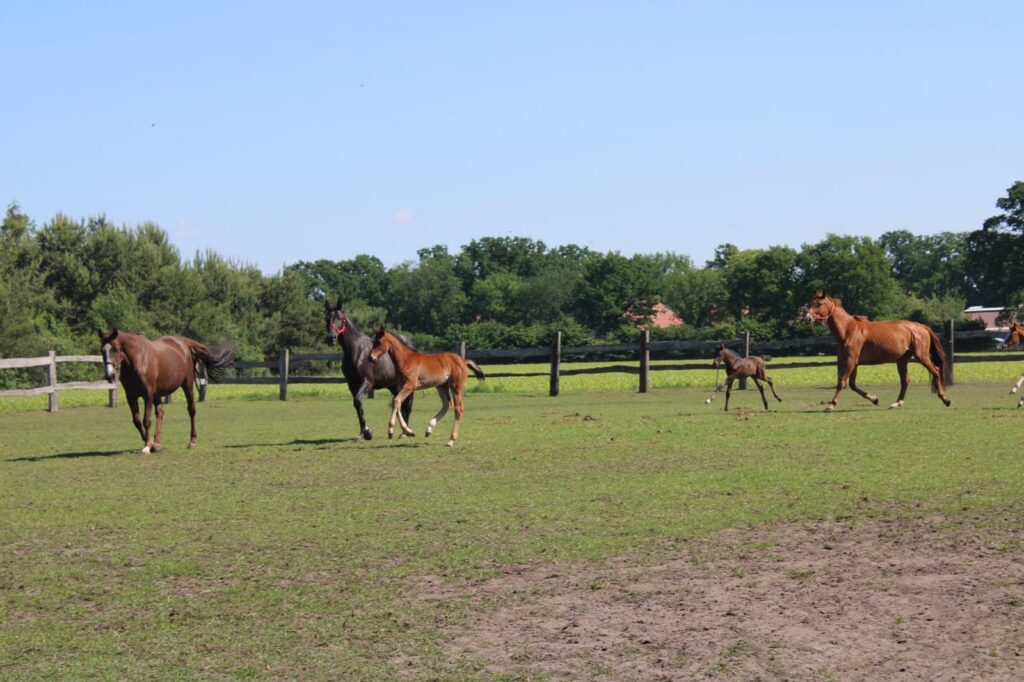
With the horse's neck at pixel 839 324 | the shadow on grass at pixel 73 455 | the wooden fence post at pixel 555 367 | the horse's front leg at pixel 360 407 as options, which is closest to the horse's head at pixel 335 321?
the horse's front leg at pixel 360 407

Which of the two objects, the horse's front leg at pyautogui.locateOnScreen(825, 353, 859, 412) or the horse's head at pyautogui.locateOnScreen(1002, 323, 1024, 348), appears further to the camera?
the horse's head at pyautogui.locateOnScreen(1002, 323, 1024, 348)

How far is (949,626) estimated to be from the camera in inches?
243

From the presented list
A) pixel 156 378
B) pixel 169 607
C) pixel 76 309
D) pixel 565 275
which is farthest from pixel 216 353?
pixel 565 275

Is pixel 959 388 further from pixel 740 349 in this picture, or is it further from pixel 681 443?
pixel 681 443

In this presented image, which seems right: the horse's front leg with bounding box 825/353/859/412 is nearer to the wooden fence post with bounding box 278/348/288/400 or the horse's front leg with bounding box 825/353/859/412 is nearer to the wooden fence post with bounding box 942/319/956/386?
the wooden fence post with bounding box 942/319/956/386

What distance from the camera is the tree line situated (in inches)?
2125

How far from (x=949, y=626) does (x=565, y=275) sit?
132642 millimetres

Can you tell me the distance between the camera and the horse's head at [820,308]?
20328mm

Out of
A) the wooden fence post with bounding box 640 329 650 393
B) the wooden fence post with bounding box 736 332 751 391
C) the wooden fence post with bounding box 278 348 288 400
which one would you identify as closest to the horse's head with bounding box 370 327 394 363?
the wooden fence post with bounding box 640 329 650 393

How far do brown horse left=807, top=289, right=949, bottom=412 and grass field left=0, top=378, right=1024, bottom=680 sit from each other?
1.25m

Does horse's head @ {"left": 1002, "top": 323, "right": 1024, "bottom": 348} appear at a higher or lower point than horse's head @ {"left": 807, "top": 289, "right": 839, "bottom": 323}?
lower

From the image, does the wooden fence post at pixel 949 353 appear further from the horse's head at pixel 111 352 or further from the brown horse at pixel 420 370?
the horse's head at pixel 111 352

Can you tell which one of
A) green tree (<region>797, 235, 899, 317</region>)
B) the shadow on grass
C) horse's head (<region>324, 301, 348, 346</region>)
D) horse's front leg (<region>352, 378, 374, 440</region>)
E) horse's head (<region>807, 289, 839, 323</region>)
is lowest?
the shadow on grass

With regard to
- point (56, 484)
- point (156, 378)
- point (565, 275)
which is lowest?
point (56, 484)
